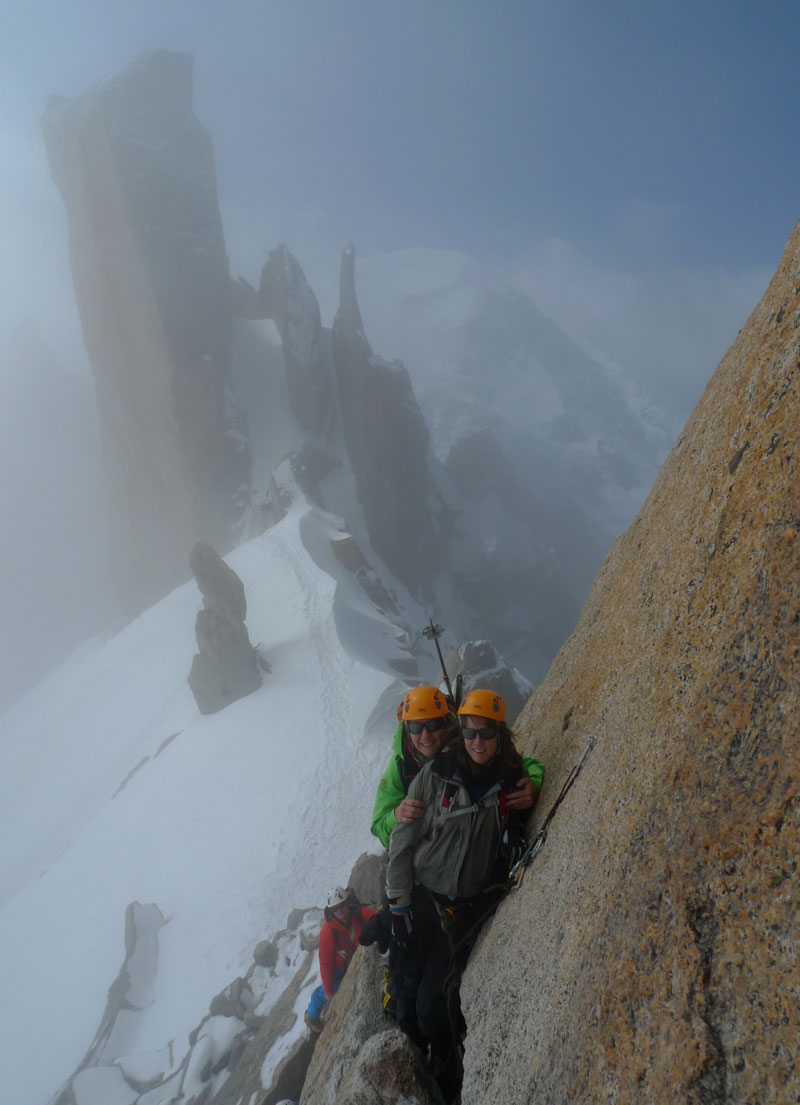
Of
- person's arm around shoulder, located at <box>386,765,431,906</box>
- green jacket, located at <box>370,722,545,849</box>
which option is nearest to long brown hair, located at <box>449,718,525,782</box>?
green jacket, located at <box>370,722,545,849</box>

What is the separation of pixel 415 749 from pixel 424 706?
18.5 inches

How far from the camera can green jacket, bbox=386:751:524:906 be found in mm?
3945

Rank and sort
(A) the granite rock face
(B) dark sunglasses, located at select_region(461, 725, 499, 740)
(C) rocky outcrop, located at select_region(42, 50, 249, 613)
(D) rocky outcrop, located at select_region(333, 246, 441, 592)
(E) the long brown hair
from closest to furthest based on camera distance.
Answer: (A) the granite rock face
(B) dark sunglasses, located at select_region(461, 725, 499, 740)
(E) the long brown hair
(C) rocky outcrop, located at select_region(42, 50, 249, 613)
(D) rocky outcrop, located at select_region(333, 246, 441, 592)

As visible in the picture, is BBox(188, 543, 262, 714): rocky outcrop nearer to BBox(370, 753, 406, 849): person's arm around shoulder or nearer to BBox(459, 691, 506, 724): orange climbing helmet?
BBox(370, 753, 406, 849): person's arm around shoulder

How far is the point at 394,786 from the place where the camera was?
15.1 ft

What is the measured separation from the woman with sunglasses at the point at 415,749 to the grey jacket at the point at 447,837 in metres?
0.20

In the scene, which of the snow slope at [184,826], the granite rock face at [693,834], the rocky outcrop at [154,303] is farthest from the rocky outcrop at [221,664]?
the rocky outcrop at [154,303]

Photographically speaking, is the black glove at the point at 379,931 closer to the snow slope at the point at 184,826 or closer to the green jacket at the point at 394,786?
the green jacket at the point at 394,786

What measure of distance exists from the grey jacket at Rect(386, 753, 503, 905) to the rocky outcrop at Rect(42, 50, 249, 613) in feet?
156

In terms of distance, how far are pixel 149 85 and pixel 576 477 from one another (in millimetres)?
95528

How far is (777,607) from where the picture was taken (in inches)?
81.0

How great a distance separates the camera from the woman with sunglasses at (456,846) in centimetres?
395

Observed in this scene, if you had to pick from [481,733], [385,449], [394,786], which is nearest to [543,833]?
[481,733]

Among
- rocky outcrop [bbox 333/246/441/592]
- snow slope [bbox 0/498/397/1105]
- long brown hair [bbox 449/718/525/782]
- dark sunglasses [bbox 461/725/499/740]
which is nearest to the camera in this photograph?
dark sunglasses [bbox 461/725/499/740]
